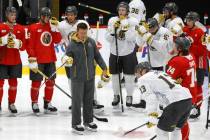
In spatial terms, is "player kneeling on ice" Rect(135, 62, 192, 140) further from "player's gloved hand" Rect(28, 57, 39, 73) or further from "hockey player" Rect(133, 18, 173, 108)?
"player's gloved hand" Rect(28, 57, 39, 73)

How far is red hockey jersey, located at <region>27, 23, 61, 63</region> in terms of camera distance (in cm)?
687

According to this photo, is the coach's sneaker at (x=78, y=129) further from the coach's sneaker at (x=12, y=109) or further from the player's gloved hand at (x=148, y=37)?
the player's gloved hand at (x=148, y=37)

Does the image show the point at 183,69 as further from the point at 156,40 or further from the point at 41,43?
the point at 41,43

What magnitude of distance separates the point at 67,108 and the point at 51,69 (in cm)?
76

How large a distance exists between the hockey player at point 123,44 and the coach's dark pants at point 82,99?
116 cm

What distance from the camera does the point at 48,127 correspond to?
6.46 m

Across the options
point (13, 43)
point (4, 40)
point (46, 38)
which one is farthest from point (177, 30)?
point (4, 40)

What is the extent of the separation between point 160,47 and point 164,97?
1.99 m

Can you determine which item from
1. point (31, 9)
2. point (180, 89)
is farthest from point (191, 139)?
point (31, 9)

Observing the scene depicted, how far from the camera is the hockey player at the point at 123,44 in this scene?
23.6ft

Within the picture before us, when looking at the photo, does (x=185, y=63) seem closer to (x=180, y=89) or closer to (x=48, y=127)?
(x=180, y=89)

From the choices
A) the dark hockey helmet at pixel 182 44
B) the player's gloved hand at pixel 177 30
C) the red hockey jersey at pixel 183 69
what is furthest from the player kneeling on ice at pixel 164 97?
the player's gloved hand at pixel 177 30

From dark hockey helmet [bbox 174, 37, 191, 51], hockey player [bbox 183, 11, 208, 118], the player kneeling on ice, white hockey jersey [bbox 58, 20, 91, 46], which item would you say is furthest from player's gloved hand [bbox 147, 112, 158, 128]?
white hockey jersey [bbox 58, 20, 91, 46]

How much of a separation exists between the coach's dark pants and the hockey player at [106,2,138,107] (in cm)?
116
